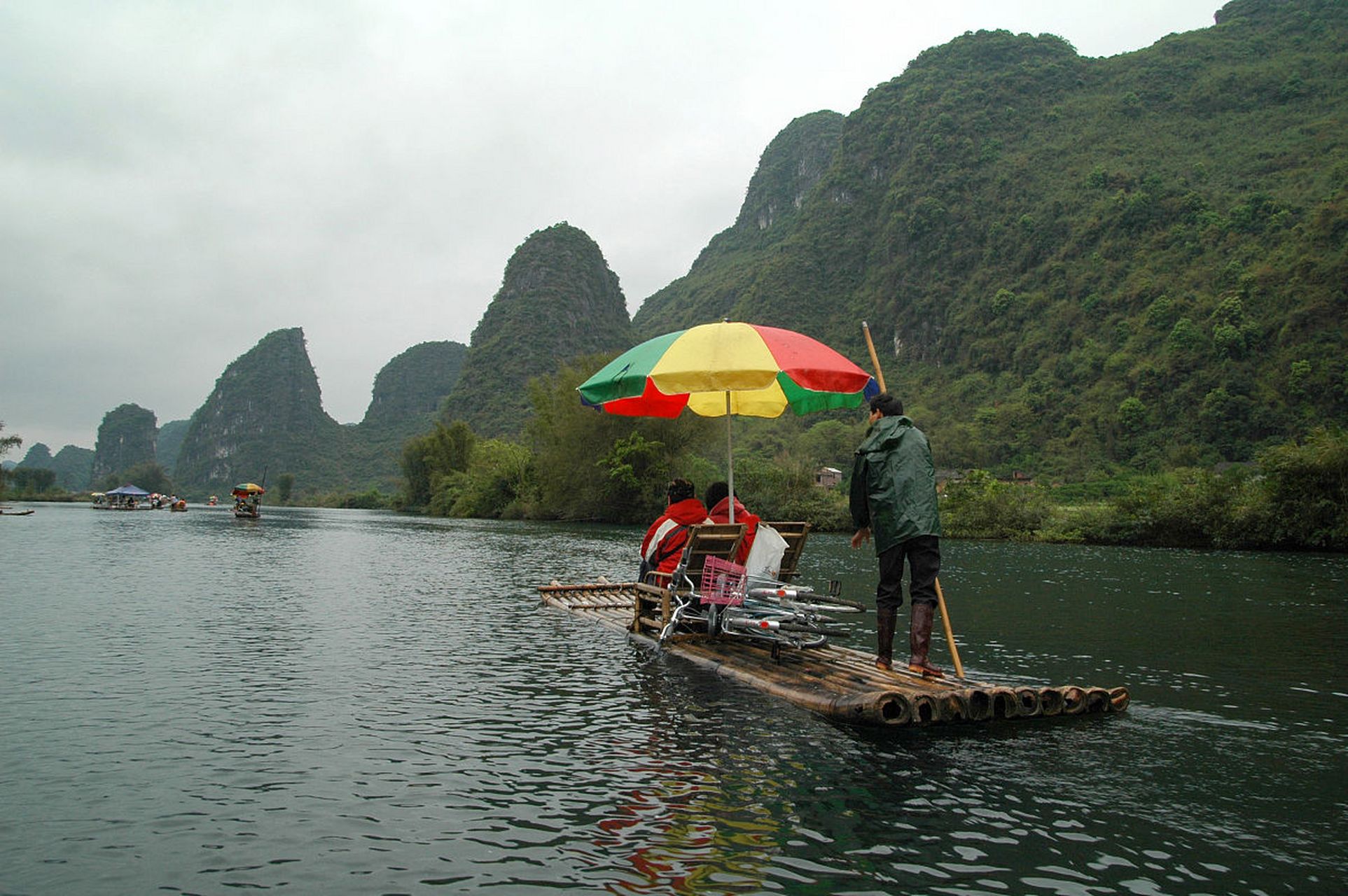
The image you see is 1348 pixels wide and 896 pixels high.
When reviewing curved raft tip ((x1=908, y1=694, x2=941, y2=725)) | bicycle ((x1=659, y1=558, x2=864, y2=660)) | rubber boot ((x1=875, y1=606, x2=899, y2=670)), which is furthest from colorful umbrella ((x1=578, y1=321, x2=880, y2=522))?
curved raft tip ((x1=908, y1=694, x2=941, y2=725))

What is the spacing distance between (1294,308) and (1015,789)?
80442mm

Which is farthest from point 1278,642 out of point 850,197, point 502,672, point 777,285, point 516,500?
point 850,197

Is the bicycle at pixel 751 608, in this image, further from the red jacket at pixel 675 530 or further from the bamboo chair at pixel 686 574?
the red jacket at pixel 675 530

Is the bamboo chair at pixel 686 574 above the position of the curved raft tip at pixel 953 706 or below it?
above

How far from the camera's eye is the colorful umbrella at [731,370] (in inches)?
336

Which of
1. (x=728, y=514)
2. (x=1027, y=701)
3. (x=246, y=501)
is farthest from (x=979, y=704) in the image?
(x=246, y=501)

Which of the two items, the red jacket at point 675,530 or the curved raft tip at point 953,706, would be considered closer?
the curved raft tip at point 953,706

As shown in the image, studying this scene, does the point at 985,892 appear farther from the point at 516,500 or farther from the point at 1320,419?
the point at 1320,419

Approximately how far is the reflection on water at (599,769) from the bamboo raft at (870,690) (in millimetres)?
186

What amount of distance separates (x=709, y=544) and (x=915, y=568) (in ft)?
8.26

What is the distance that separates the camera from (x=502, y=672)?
32.2 ft

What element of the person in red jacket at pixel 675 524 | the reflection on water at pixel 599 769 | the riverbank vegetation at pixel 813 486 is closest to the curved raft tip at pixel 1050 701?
the reflection on water at pixel 599 769

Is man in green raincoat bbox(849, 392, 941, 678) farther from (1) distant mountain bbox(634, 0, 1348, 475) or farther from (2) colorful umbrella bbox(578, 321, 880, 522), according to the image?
(1) distant mountain bbox(634, 0, 1348, 475)

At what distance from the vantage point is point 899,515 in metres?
7.74
